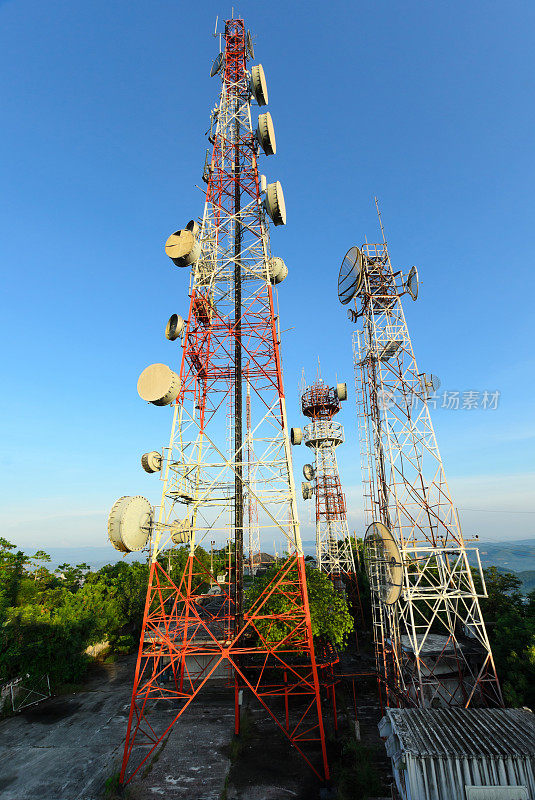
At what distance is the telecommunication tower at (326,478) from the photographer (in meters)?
37.2

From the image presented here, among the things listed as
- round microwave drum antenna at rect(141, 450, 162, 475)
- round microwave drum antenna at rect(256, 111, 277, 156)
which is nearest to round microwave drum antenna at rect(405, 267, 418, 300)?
round microwave drum antenna at rect(256, 111, 277, 156)

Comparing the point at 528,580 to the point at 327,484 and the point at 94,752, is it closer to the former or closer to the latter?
the point at 327,484

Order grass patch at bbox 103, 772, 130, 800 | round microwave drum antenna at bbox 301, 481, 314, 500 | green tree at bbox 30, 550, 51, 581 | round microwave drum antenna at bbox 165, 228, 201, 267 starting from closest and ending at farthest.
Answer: grass patch at bbox 103, 772, 130, 800
round microwave drum antenna at bbox 165, 228, 201, 267
green tree at bbox 30, 550, 51, 581
round microwave drum antenna at bbox 301, 481, 314, 500

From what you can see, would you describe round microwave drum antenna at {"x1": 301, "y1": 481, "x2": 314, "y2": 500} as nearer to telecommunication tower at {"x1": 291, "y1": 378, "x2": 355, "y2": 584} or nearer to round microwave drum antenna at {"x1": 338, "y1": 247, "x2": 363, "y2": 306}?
telecommunication tower at {"x1": 291, "y1": 378, "x2": 355, "y2": 584}

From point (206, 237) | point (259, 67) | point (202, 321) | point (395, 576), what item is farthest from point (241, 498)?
point (259, 67)

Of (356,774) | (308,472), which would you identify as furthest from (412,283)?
(308,472)

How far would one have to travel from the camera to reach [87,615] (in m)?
27.8

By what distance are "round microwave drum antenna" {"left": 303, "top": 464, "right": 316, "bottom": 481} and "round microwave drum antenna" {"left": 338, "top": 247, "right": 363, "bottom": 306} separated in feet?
72.2

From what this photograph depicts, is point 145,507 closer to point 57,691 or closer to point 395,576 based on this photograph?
point 395,576

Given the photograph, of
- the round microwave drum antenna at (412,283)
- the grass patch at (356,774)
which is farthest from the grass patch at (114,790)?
the round microwave drum antenna at (412,283)

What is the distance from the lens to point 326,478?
38906 mm

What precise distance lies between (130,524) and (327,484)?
85.9 feet

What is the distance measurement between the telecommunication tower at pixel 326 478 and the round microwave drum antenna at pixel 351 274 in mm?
18650

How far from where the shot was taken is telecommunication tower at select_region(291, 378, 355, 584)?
122 ft
